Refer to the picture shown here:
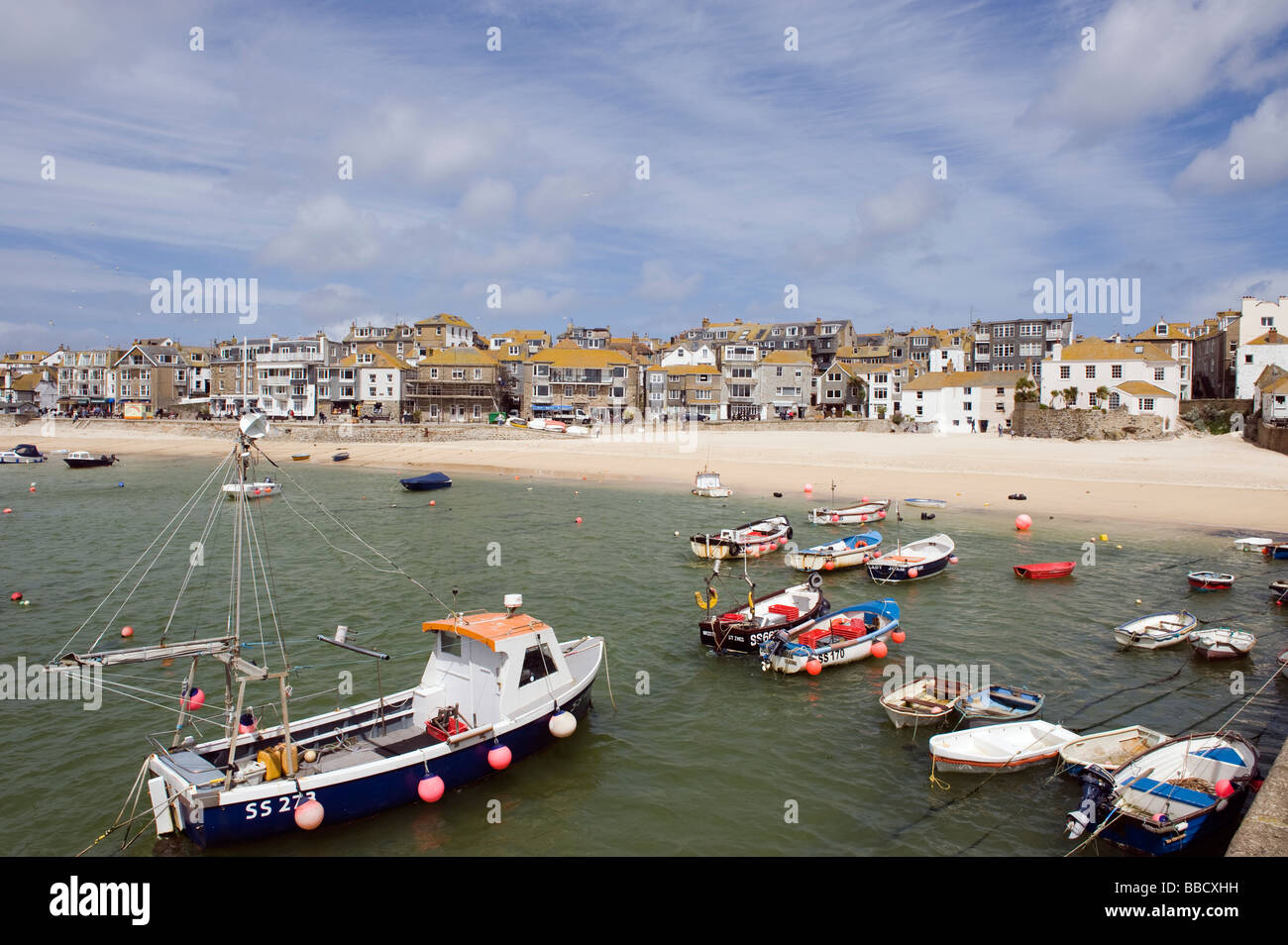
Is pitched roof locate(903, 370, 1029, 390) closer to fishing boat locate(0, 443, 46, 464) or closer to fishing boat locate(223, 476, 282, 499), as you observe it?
fishing boat locate(223, 476, 282, 499)

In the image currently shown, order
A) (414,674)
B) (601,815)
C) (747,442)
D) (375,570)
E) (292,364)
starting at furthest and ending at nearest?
(292,364) < (747,442) < (375,570) < (414,674) < (601,815)

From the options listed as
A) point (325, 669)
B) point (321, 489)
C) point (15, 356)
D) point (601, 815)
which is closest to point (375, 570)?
point (325, 669)

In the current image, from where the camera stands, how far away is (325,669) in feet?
72.2

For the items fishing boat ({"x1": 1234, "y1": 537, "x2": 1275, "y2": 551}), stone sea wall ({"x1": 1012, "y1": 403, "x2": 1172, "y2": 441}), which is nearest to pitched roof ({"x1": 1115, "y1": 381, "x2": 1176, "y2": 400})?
stone sea wall ({"x1": 1012, "y1": 403, "x2": 1172, "y2": 441})

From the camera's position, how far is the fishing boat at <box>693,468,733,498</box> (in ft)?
175

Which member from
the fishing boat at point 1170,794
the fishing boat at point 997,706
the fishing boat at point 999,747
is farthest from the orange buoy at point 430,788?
the fishing boat at point 997,706

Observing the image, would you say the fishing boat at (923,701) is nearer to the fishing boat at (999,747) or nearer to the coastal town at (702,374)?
the fishing boat at (999,747)

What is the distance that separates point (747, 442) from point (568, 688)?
6273 centimetres

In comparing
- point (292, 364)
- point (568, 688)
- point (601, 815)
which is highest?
point (292, 364)

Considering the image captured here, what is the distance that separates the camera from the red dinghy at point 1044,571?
105 feet

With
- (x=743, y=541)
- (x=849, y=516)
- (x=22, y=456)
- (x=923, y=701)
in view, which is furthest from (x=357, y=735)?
(x=22, y=456)

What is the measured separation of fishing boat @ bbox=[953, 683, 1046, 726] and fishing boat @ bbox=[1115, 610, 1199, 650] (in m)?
7.32
